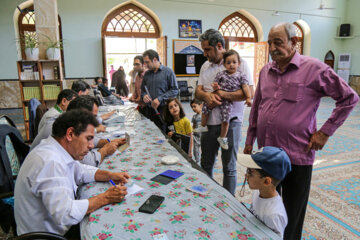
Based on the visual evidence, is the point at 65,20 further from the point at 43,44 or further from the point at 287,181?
the point at 287,181

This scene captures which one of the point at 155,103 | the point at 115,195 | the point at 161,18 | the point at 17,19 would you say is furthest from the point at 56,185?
the point at 17,19

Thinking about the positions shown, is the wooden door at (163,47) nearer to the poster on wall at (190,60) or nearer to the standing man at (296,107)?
the poster on wall at (190,60)

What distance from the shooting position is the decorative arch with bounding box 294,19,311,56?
11.7 m

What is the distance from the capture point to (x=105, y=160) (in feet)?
6.29

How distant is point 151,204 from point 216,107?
46.1 inches

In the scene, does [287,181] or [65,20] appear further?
[65,20]

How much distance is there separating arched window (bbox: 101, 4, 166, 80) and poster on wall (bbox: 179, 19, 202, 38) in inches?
37.2

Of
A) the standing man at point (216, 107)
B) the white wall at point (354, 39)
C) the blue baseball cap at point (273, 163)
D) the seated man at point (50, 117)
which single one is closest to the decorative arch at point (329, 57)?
the white wall at point (354, 39)

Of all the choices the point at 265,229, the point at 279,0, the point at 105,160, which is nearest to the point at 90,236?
the point at 265,229

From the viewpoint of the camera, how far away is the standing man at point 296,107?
1.43 meters

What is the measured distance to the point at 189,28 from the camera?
32.5 ft

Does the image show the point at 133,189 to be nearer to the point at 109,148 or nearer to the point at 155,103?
the point at 109,148

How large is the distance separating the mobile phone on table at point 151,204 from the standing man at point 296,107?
80 cm

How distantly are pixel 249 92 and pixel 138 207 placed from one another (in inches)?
53.4
